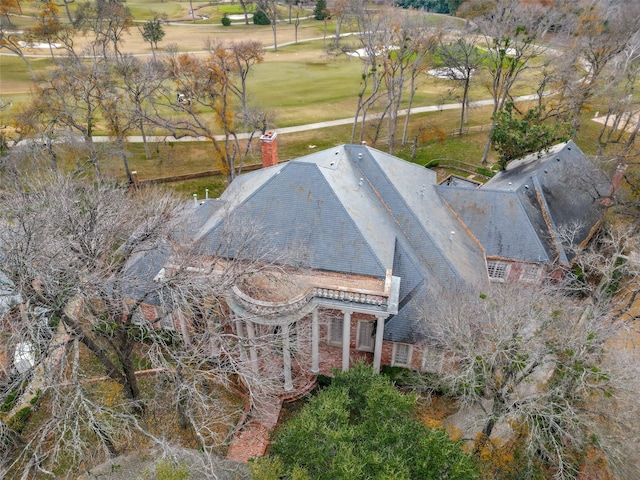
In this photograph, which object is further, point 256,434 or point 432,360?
point 432,360

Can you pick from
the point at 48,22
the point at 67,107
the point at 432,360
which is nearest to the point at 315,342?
the point at 432,360

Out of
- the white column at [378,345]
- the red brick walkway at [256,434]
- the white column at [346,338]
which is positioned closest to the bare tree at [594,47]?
the white column at [378,345]

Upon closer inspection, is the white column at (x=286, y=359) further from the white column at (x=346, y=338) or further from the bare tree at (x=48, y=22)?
the bare tree at (x=48, y=22)

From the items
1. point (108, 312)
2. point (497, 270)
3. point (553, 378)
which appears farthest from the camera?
point (497, 270)

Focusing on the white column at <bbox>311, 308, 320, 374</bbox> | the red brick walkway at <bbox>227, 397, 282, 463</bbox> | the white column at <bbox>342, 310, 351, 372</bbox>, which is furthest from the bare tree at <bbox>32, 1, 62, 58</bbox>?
the red brick walkway at <bbox>227, 397, 282, 463</bbox>

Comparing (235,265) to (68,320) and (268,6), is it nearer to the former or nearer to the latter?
(68,320)

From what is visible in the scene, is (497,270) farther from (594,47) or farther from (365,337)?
(594,47)

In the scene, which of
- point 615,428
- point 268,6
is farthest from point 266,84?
point 615,428
